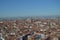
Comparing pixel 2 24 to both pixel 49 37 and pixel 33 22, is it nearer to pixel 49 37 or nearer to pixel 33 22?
pixel 33 22

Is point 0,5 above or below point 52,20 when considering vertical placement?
above

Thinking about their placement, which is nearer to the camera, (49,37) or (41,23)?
(49,37)

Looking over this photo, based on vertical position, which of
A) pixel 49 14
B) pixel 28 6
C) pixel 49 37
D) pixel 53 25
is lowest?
pixel 49 37

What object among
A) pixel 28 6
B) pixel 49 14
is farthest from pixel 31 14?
pixel 49 14

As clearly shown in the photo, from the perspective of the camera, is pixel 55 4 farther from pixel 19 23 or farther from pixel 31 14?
pixel 19 23

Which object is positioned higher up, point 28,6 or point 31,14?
point 28,6

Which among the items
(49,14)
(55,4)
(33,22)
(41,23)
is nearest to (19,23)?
(33,22)
